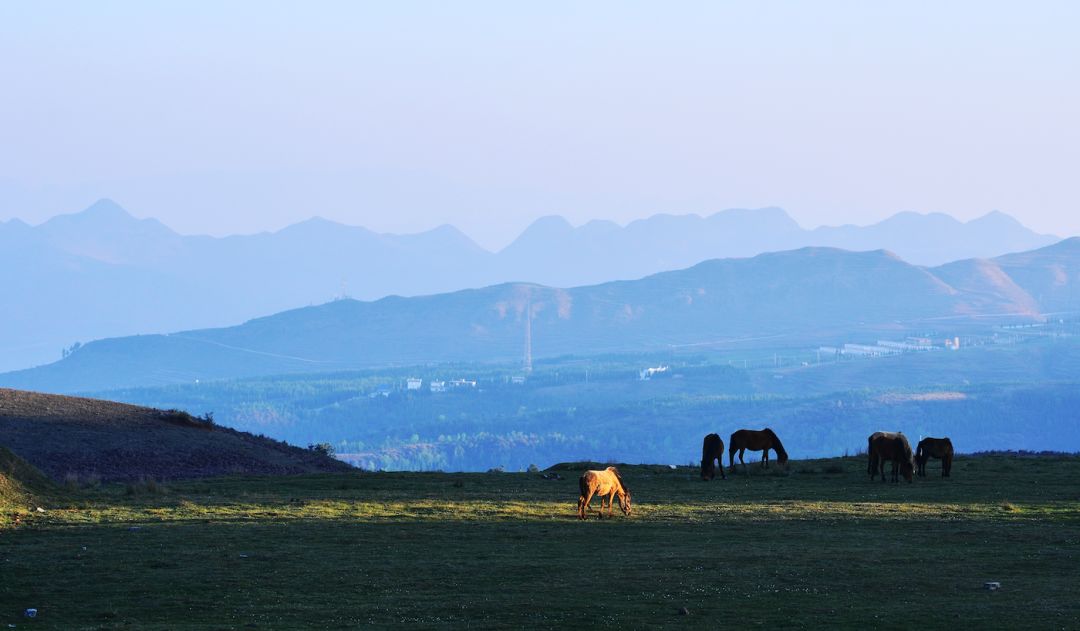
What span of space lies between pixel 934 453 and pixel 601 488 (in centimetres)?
1524

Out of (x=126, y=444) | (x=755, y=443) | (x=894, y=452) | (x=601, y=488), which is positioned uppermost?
(x=126, y=444)

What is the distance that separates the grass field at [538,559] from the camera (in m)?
21.1

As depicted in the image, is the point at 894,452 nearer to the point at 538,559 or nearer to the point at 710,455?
the point at 710,455

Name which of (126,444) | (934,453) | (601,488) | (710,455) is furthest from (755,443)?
(126,444)

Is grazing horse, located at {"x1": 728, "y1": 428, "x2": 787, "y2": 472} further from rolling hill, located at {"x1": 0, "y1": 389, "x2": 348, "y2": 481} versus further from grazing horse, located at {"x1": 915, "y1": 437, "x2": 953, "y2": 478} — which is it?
rolling hill, located at {"x1": 0, "y1": 389, "x2": 348, "y2": 481}

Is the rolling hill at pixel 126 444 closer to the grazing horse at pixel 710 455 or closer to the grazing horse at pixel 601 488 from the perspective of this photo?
the grazing horse at pixel 710 455

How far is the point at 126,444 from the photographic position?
153ft

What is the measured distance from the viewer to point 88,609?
2141 cm

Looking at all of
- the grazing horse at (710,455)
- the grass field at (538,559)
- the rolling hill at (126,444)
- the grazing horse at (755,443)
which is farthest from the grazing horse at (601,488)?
the rolling hill at (126,444)

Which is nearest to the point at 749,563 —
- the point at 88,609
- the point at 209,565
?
the point at 209,565

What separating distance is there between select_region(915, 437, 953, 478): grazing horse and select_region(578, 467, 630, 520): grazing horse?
13660mm

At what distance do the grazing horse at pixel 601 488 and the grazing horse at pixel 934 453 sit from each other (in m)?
13.7

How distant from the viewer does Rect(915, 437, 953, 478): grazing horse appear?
139ft

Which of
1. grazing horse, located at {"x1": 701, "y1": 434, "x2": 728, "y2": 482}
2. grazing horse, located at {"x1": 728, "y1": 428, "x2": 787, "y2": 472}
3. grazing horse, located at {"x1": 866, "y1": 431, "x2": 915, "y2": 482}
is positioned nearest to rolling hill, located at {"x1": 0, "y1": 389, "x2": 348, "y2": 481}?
grazing horse, located at {"x1": 701, "y1": 434, "x2": 728, "y2": 482}
